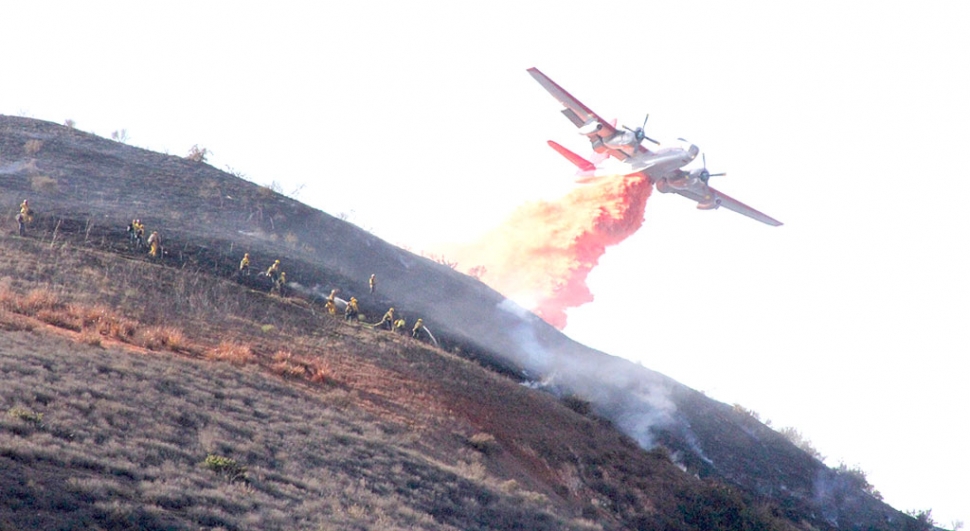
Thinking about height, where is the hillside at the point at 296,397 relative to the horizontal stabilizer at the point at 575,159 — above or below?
below

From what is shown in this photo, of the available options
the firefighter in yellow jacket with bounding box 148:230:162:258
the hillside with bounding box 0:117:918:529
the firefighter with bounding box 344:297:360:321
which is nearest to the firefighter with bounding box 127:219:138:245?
the hillside with bounding box 0:117:918:529

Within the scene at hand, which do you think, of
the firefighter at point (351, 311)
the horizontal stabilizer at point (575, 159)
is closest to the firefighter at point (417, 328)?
the firefighter at point (351, 311)

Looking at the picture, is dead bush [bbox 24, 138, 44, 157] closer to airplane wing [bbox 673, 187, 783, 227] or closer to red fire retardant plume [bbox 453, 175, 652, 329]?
red fire retardant plume [bbox 453, 175, 652, 329]

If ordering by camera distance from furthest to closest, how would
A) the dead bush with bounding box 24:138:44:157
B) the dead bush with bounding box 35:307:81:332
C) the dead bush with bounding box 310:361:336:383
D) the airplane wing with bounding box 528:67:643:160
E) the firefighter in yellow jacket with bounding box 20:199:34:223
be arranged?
the dead bush with bounding box 24:138:44:157
the airplane wing with bounding box 528:67:643:160
the firefighter in yellow jacket with bounding box 20:199:34:223
the dead bush with bounding box 310:361:336:383
the dead bush with bounding box 35:307:81:332

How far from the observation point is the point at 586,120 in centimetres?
4091

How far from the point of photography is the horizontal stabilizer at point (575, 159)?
44438 millimetres

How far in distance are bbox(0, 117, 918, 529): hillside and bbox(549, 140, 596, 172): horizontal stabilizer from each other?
9.24 metres

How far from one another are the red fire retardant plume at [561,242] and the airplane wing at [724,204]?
116 inches

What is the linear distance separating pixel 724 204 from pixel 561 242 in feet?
30.4

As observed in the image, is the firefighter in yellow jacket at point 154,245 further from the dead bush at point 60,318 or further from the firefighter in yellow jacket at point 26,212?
the dead bush at point 60,318

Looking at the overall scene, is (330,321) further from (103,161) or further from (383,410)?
(103,161)

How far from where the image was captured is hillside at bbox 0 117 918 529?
15812 millimetres

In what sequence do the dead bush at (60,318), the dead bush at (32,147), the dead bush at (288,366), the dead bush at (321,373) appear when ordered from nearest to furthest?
1. the dead bush at (60,318)
2. the dead bush at (288,366)
3. the dead bush at (321,373)
4. the dead bush at (32,147)

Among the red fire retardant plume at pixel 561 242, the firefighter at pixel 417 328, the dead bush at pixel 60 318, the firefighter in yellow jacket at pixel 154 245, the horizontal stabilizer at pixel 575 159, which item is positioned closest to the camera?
the dead bush at pixel 60 318
